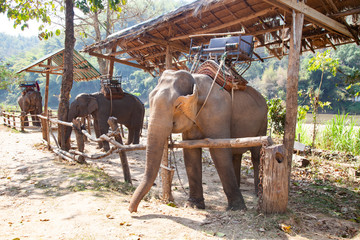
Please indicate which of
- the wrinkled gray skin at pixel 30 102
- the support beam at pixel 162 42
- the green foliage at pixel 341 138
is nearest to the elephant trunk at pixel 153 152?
the support beam at pixel 162 42

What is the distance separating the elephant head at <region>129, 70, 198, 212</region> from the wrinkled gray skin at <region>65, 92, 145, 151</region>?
5775 millimetres

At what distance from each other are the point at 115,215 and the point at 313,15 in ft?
14.5

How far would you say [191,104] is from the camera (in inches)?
152

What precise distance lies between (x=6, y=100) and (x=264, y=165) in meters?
67.4

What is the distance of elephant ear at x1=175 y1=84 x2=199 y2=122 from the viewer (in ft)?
12.3

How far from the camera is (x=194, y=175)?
4.57 metres

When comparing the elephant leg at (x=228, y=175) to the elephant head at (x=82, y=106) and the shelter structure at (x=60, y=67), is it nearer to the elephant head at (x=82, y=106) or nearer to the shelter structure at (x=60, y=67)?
the elephant head at (x=82, y=106)

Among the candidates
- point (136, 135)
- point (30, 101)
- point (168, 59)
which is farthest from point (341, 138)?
point (30, 101)

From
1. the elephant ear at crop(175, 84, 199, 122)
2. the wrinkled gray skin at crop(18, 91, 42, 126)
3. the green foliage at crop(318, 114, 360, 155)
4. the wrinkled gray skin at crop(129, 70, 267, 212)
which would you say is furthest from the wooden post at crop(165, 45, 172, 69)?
the wrinkled gray skin at crop(18, 91, 42, 126)

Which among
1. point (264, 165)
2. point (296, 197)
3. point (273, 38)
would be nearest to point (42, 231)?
point (264, 165)

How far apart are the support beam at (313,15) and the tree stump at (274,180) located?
2.26 meters

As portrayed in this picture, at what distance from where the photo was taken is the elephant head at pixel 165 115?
3561 millimetres

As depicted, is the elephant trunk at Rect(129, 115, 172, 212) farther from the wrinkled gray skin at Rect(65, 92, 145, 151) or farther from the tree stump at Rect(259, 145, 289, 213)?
the wrinkled gray skin at Rect(65, 92, 145, 151)

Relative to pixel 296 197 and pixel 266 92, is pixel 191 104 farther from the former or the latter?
pixel 266 92
